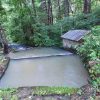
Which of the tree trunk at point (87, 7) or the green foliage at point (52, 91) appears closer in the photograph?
the green foliage at point (52, 91)

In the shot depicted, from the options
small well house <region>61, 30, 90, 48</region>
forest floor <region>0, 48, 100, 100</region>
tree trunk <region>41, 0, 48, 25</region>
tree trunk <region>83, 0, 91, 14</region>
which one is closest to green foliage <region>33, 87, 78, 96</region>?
forest floor <region>0, 48, 100, 100</region>

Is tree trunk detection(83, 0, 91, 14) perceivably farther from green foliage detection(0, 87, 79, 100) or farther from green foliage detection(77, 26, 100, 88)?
green foliage detection(0, 87, 79, 100)

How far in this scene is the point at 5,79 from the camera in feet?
30.0

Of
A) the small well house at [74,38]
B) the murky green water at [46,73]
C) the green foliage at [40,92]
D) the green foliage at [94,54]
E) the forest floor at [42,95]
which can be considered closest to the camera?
the forest floor at [42,95]

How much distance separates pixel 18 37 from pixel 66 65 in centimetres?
1121

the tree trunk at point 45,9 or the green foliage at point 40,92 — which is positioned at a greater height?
the tree trunk at point 45,9

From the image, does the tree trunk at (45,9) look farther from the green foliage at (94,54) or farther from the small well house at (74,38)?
the green foliage at (94,54)

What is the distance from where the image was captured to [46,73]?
9344mm

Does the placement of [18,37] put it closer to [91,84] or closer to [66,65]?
[66,65]

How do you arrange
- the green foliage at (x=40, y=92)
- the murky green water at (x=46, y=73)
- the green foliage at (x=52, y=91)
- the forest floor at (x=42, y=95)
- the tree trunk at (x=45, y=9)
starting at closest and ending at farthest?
1. the forest floor at (x=42, y=95)
2. the green foliage at (x=40, y=92)
3. the green foliage at (x=52, y=91)
4. the murky green water at (x=46, y=73)
5. the tree trunk at (x=45, y=9)

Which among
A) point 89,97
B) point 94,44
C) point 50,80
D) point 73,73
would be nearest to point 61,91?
point 89,97

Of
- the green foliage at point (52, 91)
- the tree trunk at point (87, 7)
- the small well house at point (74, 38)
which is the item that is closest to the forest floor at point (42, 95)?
the green foliage at point (52, 91)

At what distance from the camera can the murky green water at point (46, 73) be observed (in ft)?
26.8

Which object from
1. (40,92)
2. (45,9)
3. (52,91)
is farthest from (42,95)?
(45,9)
